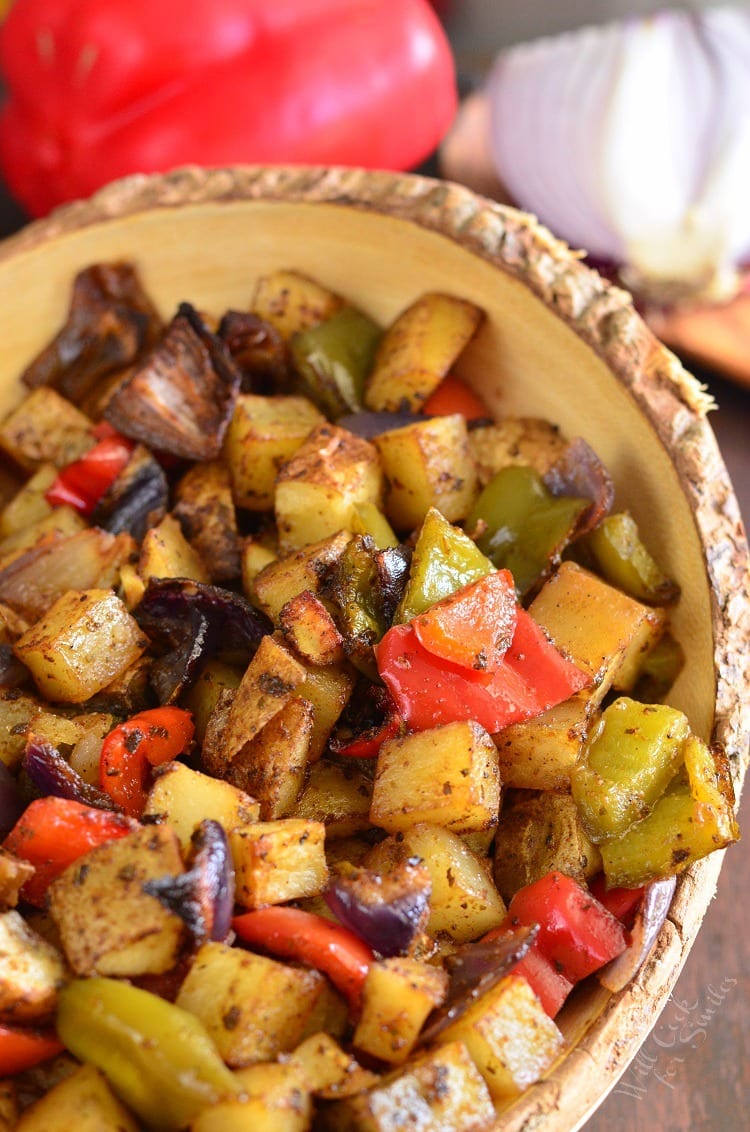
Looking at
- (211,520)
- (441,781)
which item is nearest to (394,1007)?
(441,781)

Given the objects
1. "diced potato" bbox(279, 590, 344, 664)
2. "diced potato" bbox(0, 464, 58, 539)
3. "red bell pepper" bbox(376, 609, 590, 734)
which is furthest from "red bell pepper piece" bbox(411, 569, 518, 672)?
"diced potato" bbox(0, 464, 58, 539)

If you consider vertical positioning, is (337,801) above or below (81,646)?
below

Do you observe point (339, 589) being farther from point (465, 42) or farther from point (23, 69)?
point (465, 42)

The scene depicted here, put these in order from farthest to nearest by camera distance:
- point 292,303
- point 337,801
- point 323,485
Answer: point 292,303, point 323,485, point 337,801

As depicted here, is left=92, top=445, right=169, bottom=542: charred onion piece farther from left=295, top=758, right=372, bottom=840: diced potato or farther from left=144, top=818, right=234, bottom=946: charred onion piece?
left=144, top=818, right=234, bottom=946: charred onion piece

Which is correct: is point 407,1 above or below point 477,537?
above

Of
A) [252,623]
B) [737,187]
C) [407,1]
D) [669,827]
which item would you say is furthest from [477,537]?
[407,1]

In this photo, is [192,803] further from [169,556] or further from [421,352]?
[421,352]
